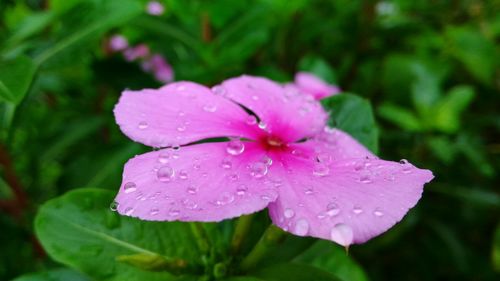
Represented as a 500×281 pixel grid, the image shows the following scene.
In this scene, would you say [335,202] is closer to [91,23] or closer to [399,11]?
[91,23]

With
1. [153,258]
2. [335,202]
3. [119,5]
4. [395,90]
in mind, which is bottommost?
[395,90]

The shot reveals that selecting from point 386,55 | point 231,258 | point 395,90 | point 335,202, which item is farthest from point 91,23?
point 386,55

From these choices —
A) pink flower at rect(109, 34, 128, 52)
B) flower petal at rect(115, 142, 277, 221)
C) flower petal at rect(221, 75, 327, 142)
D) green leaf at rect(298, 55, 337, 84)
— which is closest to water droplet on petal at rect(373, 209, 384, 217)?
flower petal at rect(115, 142, 277, 221)

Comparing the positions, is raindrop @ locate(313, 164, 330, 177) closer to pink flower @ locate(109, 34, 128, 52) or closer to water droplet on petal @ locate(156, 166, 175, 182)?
water droplet on petal @ locate(156, 166, 175, 182)

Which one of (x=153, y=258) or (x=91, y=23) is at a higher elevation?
(x=91, y=23)

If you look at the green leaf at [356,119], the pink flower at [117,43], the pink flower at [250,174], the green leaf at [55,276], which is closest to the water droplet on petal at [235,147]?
the pink flower at [250,174]

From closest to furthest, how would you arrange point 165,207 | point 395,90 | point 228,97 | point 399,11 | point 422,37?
point 165,207 < point 228,97 < point 395,90 < point 422,37 < point 399,11

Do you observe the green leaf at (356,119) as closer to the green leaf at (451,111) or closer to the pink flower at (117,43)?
the green leaf at (451,111)
